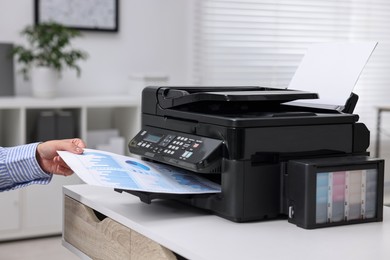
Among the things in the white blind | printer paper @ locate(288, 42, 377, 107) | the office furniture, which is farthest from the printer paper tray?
the white blind

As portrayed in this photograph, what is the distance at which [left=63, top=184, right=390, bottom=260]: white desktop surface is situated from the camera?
1.21 m

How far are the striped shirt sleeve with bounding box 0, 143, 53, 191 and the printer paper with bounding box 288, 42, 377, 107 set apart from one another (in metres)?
0.74

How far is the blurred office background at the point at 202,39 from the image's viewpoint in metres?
4.10

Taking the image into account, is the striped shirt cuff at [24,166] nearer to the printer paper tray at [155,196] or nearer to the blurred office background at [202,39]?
the printer paper tray at [155,196]

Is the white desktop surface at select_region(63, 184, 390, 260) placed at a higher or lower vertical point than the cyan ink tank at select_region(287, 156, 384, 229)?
lower

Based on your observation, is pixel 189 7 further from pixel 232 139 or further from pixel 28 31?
pixel 232 139

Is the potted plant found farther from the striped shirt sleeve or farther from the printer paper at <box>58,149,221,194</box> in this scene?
the printer paper at <box>58,149,221,194</box>

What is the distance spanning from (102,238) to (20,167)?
0.99ft

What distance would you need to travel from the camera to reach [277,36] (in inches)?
180

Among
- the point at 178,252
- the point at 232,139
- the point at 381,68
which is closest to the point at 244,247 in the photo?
the point at 178,252

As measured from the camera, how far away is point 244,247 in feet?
4.08

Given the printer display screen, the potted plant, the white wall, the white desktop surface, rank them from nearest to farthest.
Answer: the white desktop surface, the printer display screen, the potted plant, the white wall

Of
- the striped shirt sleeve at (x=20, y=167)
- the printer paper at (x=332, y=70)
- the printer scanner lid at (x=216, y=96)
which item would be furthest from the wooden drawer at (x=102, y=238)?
the printer paper at (x=332, y=70)

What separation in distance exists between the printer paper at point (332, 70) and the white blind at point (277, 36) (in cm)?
252
